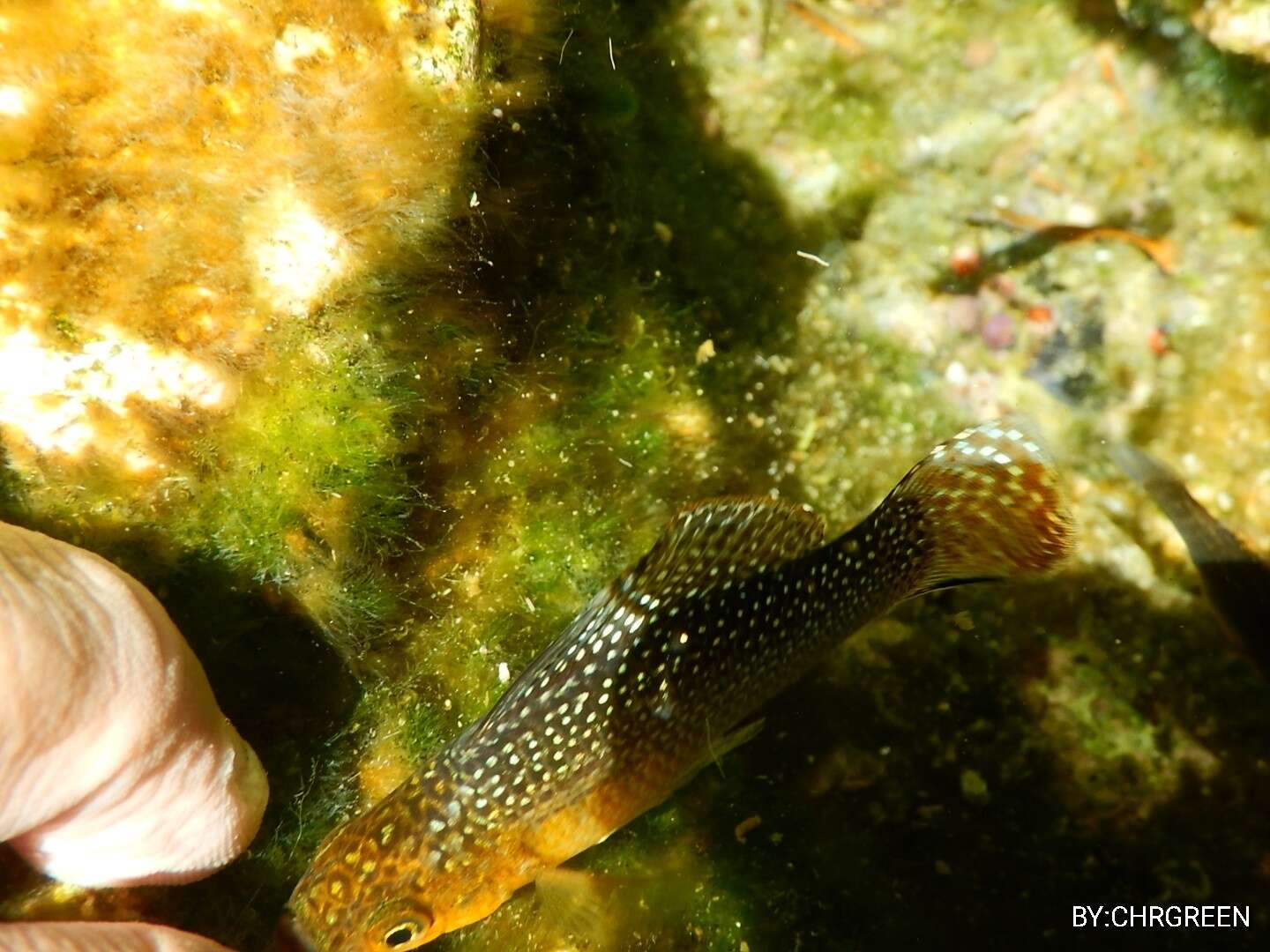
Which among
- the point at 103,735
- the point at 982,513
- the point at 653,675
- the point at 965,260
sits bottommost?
the point at 653,675

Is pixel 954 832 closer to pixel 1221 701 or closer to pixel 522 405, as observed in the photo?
pixel 1221 701

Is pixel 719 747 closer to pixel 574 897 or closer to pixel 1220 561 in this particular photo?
pixel 574 897

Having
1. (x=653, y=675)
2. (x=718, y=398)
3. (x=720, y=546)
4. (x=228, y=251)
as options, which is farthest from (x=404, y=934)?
(x=718, y=398)

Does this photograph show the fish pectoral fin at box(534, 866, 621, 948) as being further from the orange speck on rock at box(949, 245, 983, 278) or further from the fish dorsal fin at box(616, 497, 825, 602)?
the orange speck on rock at box(949, 245, 983, 278)

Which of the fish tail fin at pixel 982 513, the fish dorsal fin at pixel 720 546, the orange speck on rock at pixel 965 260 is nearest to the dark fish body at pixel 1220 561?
the fish tail fin at pixel 982 513

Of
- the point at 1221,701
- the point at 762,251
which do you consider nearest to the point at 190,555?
the point at 762,251

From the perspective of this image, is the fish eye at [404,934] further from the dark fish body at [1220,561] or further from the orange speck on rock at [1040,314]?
the orange speck on rock at [1040,314]

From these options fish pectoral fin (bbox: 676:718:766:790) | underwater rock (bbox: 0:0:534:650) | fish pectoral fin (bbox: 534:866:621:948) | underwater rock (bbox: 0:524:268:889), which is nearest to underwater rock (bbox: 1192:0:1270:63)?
underwater rock (bbox: 0:0:534:650)
